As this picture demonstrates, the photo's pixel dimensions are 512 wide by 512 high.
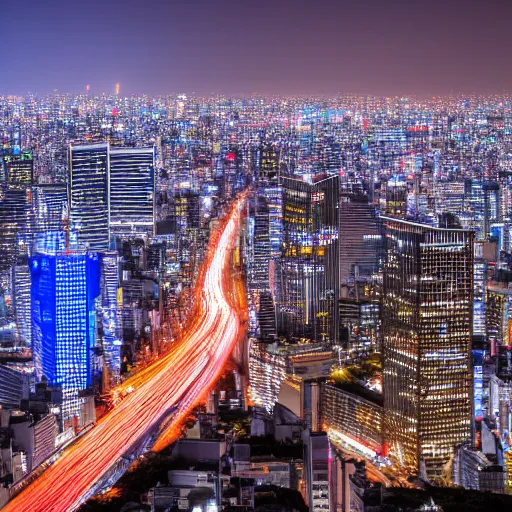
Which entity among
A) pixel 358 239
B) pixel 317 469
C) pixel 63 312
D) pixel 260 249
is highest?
pixel 358 239

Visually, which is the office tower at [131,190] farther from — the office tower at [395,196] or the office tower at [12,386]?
the office tower at [12,386]

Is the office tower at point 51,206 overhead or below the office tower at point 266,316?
overhead

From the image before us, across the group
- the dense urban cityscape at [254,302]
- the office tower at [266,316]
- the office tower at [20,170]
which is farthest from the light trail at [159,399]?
the office tower at [20,170]

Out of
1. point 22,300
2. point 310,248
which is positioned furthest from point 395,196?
point 22,300

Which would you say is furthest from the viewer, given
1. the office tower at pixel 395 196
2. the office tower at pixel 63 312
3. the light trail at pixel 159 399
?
the office tower at pixel 395 196

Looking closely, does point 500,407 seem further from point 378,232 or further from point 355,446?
point 378,232

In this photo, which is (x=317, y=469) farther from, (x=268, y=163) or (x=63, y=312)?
(x=268, y=163)
